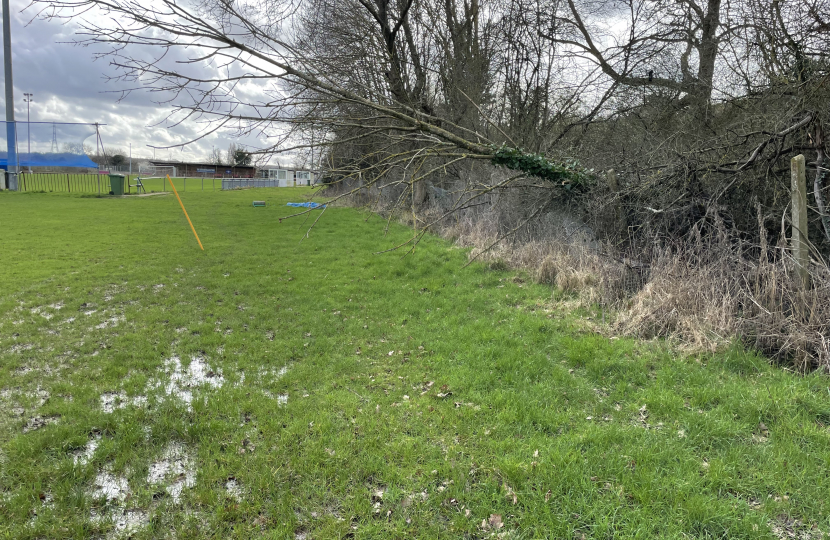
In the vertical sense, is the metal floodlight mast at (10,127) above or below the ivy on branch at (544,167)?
above

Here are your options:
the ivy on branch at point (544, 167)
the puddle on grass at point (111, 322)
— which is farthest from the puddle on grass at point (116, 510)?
the ivy on branch at point (544, 167)

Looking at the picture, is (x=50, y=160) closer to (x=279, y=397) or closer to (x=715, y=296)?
(x=279, y=397)

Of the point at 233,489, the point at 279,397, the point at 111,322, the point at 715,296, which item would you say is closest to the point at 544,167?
the point at 715,296

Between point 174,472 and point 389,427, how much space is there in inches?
66.1

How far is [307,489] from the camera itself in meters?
3.04

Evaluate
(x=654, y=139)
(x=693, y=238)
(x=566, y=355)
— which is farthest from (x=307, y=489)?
(x=654, y=139)

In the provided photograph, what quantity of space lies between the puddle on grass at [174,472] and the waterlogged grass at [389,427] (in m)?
0.02

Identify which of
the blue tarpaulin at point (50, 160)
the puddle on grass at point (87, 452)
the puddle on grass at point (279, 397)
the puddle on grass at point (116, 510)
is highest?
the blue tarpaulin at point (50, 160)

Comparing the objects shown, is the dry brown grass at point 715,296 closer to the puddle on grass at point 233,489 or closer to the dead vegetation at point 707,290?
the dead vegetation at point 707,290

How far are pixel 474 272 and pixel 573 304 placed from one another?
9.18ft

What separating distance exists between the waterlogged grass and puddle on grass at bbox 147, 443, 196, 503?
16 mm

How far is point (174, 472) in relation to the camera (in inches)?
126

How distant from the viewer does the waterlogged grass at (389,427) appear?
2.74 meters

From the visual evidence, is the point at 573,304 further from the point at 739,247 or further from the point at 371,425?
the point at 371,425
